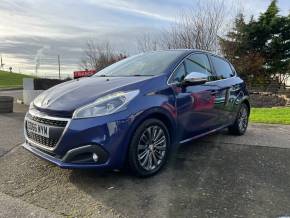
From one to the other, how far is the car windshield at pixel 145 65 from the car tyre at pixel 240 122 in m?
2.21

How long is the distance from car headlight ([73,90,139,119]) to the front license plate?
44 cm

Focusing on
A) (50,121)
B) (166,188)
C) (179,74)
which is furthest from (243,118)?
(50,121)

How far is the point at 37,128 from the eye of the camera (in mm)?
4168

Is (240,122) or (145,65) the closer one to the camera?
(145,65)

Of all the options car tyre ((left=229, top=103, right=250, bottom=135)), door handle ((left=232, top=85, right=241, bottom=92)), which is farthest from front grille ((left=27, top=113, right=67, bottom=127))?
car tyre ((left=229, top=103, right=250, bottom=135))

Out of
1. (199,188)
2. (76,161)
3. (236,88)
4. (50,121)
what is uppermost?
(236,88)

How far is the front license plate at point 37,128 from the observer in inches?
158

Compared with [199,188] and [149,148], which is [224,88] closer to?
[149,148]

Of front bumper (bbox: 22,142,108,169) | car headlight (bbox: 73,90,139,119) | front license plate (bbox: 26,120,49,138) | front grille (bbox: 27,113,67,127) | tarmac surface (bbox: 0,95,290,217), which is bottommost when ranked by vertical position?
tarmac surface (bbox: 0,95,290,217)

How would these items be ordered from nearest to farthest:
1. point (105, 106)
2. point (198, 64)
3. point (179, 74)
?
point (105, 106), point (179, 74), point (198, 64)

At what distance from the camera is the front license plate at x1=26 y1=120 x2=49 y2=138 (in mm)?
4004

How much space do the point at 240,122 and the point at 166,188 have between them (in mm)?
3356

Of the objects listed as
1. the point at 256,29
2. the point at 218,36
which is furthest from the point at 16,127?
the point at 256,29

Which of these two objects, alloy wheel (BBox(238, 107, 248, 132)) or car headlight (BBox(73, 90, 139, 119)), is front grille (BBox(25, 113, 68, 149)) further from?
alloy wheel (BBox(238, 107, 248, 132))
